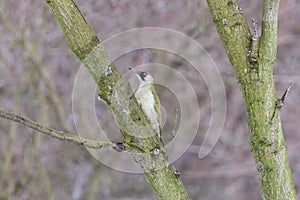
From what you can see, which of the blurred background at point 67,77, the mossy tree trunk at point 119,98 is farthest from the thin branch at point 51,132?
the blurred background at point 67,77

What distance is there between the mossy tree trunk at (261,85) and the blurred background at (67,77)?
1904 millimetres

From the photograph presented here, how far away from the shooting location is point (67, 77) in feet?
12.3

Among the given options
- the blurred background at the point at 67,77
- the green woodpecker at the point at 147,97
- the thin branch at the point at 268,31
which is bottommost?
the thin branch at the point at 268,31

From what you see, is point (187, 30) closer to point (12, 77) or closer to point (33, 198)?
point (12, 77)

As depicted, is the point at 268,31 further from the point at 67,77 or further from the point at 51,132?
the point at 67,77

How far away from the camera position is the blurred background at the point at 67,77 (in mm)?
3309

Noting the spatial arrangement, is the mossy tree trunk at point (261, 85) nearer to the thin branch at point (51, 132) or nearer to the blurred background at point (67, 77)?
the thin branch at point (51, 132)

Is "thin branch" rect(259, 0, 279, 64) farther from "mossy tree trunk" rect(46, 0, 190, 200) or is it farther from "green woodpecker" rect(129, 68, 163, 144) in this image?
"green woodpecker" rect(129, 68, 163, 144)

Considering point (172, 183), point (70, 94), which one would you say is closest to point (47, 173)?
point (70, 94)

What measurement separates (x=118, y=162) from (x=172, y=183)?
1857 mm

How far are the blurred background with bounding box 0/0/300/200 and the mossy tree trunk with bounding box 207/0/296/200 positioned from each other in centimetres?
190

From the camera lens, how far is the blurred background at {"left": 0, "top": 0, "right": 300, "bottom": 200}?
10.9 feet

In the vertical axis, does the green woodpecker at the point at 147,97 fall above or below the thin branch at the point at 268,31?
above

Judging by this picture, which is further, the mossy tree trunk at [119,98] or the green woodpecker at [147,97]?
the green woodpecker at [147,97]
